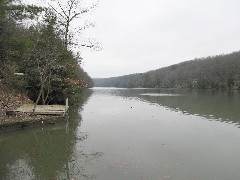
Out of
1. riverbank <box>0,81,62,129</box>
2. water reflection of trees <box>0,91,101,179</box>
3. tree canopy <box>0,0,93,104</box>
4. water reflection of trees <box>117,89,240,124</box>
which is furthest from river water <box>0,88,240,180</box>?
water reflection of trees <box>117,89,240,124</box>

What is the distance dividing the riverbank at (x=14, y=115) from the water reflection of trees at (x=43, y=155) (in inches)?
24.6

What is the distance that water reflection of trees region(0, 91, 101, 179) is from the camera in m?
10.7

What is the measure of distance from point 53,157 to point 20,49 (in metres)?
15.8

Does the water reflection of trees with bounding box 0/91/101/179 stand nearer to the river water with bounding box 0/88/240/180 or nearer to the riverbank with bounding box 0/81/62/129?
the river water with bounding box 0/88/240/180

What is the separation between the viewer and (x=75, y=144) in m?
15.4

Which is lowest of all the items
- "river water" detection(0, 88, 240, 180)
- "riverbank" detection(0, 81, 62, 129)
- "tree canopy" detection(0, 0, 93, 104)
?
"river water" detection(0, 88, 240, 180)

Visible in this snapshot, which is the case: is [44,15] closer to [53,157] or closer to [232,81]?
[53,157]

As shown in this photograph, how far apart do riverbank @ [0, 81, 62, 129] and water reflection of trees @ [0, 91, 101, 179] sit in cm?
62

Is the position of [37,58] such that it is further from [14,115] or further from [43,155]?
[43,155]

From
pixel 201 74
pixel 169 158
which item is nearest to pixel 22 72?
pixel 169 158

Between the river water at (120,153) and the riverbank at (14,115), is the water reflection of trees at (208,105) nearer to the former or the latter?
the river water at (120,153)

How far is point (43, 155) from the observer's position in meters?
13.0

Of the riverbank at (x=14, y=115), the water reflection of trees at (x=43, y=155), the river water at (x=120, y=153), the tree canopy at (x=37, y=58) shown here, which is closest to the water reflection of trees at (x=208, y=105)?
the river water at (x=120, y=153)

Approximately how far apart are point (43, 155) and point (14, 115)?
25.1 feet
